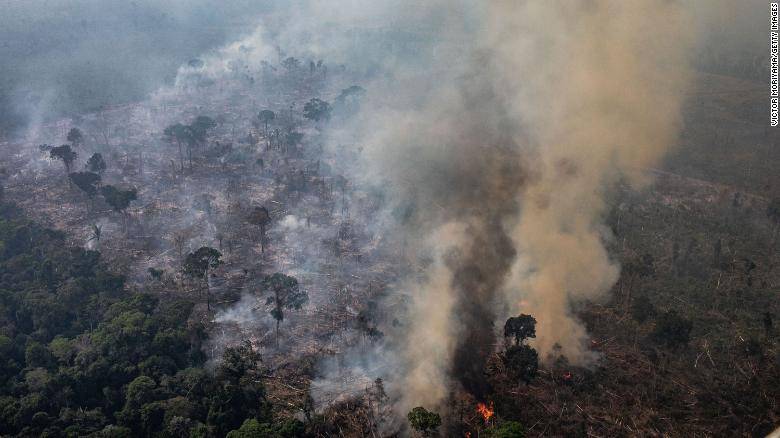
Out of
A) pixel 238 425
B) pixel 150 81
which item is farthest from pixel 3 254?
pixel 150 81

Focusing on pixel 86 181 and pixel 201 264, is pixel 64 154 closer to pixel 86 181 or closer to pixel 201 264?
pixel 86 181

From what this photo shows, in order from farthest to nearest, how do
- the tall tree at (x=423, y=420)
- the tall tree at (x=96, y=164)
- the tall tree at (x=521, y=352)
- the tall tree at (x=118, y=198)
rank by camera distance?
the tall tree at (x=96, y=164) < the tall tree at (x=118, y=198) < the tall tree at (x=521, y=352) < the tall tree at (x=423, y=420)

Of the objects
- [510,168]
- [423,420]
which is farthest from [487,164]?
[423,420]

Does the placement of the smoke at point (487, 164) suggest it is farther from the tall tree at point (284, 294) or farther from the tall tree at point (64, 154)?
the tall tree at point (64, 154)

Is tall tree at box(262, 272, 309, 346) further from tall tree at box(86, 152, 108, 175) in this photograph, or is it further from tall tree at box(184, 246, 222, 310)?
tall tree at box(86, 152, 108, 175)

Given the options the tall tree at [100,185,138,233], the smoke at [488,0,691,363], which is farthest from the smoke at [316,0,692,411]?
the tall tree at [100,185,138,233]

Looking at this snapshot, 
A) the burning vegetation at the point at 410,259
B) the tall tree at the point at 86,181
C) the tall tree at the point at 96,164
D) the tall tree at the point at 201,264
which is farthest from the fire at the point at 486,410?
the tall tree at the point at 96,164
